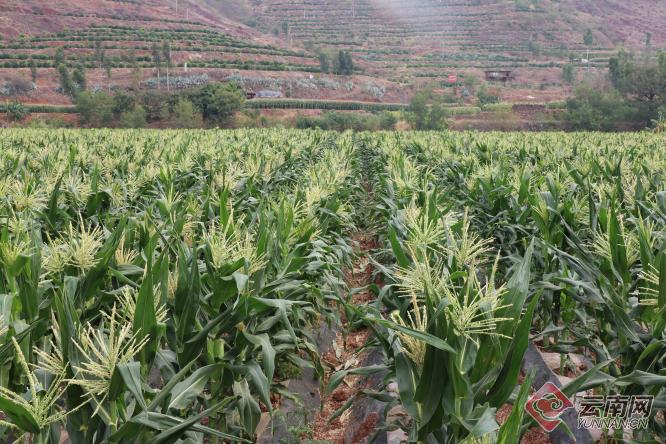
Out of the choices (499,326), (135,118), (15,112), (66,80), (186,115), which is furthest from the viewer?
(66,80)

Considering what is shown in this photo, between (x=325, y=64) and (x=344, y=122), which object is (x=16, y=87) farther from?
(x=325, y=64)

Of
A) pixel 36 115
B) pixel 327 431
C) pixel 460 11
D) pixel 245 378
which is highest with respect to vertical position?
pixel 460 11

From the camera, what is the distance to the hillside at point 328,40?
75625mm

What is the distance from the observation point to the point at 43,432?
206cm

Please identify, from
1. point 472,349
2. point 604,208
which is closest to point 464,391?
→ point 472,349

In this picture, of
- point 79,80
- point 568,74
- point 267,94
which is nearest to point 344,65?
point 267,94

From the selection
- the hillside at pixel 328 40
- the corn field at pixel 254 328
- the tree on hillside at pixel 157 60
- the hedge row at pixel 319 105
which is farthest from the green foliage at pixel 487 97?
the corn field at pixel 254 328

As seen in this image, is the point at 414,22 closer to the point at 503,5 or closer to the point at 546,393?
the point at 503,5

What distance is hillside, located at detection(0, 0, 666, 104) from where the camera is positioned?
75.6m

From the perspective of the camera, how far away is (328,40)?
120 metres

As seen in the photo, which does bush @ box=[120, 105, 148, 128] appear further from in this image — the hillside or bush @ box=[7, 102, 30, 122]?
the hillside

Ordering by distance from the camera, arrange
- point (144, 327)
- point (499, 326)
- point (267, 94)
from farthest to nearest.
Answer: point (267, 94), point (499, 326), point (144, 327)

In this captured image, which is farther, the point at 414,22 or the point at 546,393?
the point at 414,22

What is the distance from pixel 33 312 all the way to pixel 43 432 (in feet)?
2.78
